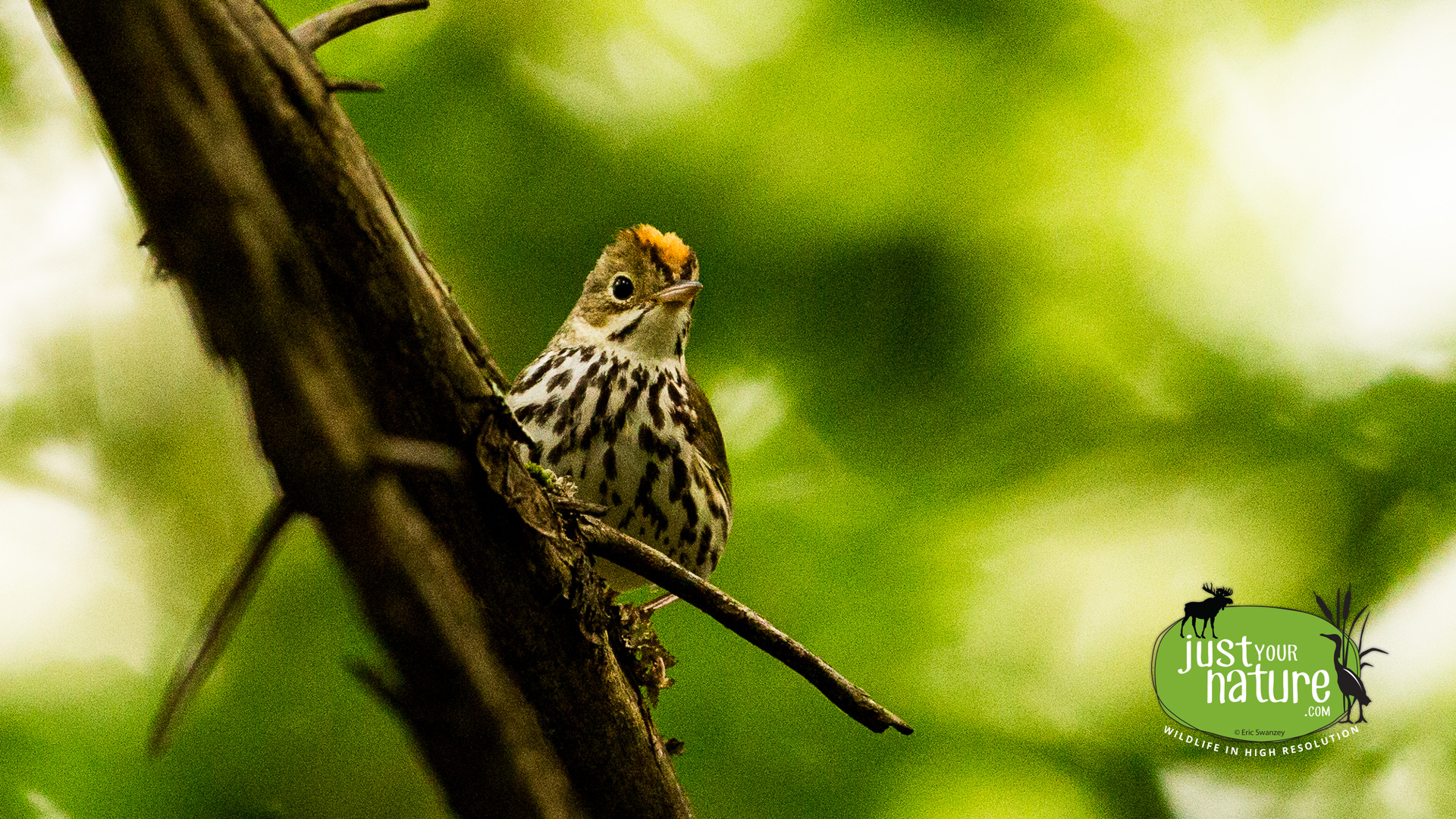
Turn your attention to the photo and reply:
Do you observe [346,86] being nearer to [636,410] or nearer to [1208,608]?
[636,410]

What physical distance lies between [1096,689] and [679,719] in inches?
47.1

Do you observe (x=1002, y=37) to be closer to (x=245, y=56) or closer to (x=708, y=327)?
(x=708, y=327)

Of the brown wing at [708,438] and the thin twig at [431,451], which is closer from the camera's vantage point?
the thin twig at [431,451]

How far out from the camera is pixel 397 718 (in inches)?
37.1

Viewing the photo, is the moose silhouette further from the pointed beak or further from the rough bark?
the rough bark

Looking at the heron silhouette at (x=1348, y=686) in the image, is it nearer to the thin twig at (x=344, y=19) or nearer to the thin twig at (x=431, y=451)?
the thin twig at (x=431, y=451)

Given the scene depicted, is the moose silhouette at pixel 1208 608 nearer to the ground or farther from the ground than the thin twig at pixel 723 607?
farther from the ground

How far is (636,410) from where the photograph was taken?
2.67 metres

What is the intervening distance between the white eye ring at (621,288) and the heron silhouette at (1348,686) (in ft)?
7.33

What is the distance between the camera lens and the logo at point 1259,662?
3191 mm

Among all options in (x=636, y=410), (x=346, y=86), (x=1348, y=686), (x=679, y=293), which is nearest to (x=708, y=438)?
(x=636, y=410)

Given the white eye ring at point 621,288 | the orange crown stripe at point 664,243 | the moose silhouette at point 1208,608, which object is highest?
the orange crown stripe at point 664,243

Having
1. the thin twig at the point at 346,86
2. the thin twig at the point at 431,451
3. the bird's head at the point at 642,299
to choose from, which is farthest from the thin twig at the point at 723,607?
the bird's head at the point at 642,299

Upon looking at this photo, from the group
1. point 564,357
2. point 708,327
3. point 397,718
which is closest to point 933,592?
point 708,327
